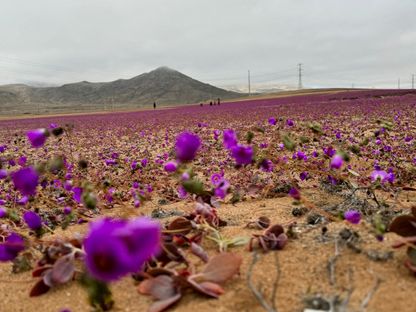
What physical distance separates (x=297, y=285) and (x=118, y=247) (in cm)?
101

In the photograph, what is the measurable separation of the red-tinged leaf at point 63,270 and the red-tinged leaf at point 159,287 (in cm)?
39

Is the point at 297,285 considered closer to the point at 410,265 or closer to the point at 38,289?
the point at 410,265

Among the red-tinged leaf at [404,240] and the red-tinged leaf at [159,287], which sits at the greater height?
the red-tinged leaf at [404,240]

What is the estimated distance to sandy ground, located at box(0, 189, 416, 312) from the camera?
4.97ft

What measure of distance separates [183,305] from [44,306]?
2.20 ft

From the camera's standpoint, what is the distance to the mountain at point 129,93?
141 metres

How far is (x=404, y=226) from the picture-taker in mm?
1832

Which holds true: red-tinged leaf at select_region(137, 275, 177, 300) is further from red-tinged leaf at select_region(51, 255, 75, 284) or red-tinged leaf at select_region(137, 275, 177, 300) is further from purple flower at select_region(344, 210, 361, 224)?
purple flower at select_region(344, 210, 361, 224)

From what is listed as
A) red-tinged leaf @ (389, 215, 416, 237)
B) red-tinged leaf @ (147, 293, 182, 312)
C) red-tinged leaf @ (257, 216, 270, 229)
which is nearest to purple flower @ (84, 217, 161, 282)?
red-tinged leaf @ (147, 293, 182, 312)

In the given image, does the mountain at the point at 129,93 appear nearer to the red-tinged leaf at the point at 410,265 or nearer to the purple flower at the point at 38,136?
the purple flower at the point at 38,136

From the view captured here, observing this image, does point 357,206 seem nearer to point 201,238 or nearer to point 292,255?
point 292,255

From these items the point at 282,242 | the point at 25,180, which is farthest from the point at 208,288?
the point at 25,180

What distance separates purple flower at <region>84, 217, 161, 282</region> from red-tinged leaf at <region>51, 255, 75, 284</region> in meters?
1.05

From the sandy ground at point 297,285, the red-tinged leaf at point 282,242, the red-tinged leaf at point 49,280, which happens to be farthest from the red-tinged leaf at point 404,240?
the red-tinged leaf at point 49,280
